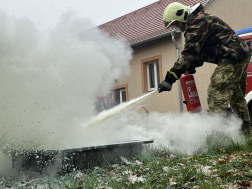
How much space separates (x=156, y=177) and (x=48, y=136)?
1482mm

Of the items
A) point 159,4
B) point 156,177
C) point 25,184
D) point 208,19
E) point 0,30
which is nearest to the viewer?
point 156,177

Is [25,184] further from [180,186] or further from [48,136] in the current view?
[180,186]

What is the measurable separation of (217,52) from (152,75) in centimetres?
898

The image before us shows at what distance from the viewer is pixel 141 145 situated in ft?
12.2

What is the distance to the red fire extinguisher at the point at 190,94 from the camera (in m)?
5.30

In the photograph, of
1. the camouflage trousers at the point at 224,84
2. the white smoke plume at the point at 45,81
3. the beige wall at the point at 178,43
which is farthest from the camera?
the beige wall at the point at 178,43

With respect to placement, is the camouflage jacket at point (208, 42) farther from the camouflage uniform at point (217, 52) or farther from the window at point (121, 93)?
the window at point (121, 93)

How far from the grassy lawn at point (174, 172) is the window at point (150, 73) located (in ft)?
31.1

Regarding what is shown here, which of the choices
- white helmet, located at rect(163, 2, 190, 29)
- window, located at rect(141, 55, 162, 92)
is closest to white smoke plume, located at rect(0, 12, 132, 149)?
white helmet, located at rect(163, 2, 190, 29)

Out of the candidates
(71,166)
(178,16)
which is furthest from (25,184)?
(178,16)

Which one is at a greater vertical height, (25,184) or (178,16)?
(178,16)

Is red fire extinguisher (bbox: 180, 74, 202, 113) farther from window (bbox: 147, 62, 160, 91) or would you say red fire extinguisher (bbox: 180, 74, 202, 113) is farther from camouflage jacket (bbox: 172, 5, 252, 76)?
window (bbox: 147, 62, 160, 91)

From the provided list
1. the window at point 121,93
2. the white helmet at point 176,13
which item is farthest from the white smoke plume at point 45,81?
the window at point 121,93

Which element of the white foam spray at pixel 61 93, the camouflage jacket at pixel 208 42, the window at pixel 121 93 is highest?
the window at pixel 121 93
